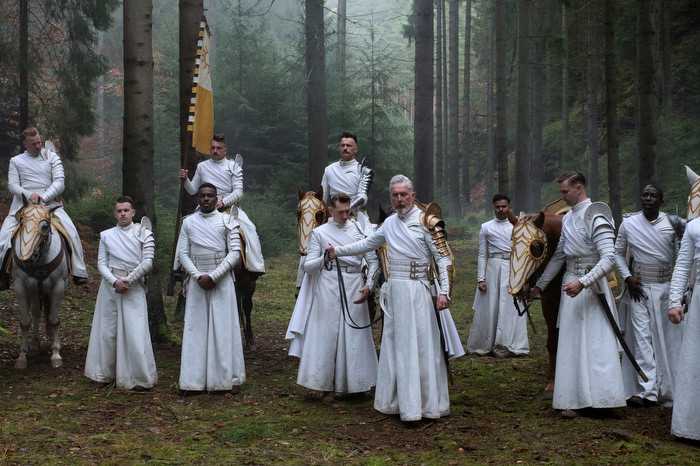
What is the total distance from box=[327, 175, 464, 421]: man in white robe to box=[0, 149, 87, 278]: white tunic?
4578 mm

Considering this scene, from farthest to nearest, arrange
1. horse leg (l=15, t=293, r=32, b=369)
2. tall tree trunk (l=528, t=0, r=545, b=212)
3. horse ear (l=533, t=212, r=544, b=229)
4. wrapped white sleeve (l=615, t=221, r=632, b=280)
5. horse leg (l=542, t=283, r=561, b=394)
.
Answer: tall tree trunk (l=528, t=0, r=545, b=212) → horse leg (l=15, t=293, r=32, b=369) → horse leg (l=542, t=283, r=561, b=394) → wrapped white sleeve (l=615, t=221, r=632, b=280) → horse ear (l=533, t=212, r=544, b=229)

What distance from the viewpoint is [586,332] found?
7.04 meters

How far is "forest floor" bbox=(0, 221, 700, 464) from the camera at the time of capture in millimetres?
5973

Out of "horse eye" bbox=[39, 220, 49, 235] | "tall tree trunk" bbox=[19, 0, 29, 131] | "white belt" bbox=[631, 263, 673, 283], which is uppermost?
"tall tree trunk" bbox=[19, 0, 29, 131]

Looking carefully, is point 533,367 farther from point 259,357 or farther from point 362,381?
point 259,357

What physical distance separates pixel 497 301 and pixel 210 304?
173 inches

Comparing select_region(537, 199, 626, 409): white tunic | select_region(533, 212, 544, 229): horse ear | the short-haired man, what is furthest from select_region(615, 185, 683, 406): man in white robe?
the short-haired man

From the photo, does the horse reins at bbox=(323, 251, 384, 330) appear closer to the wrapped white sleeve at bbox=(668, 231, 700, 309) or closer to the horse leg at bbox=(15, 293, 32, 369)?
the wrapped white sleeve at bbox=(668, 231, 700, 309)

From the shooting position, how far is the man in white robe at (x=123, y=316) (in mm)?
8328

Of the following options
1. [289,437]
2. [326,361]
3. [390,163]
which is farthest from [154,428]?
[390,163]

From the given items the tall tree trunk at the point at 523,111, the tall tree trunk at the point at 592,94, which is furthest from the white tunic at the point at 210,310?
the tall tree trunk at the point at 592,94

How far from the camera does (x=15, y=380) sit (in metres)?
8.65

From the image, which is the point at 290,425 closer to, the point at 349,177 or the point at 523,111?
the point at 349,177

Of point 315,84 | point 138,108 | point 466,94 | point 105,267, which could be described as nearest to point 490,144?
point 466,94
